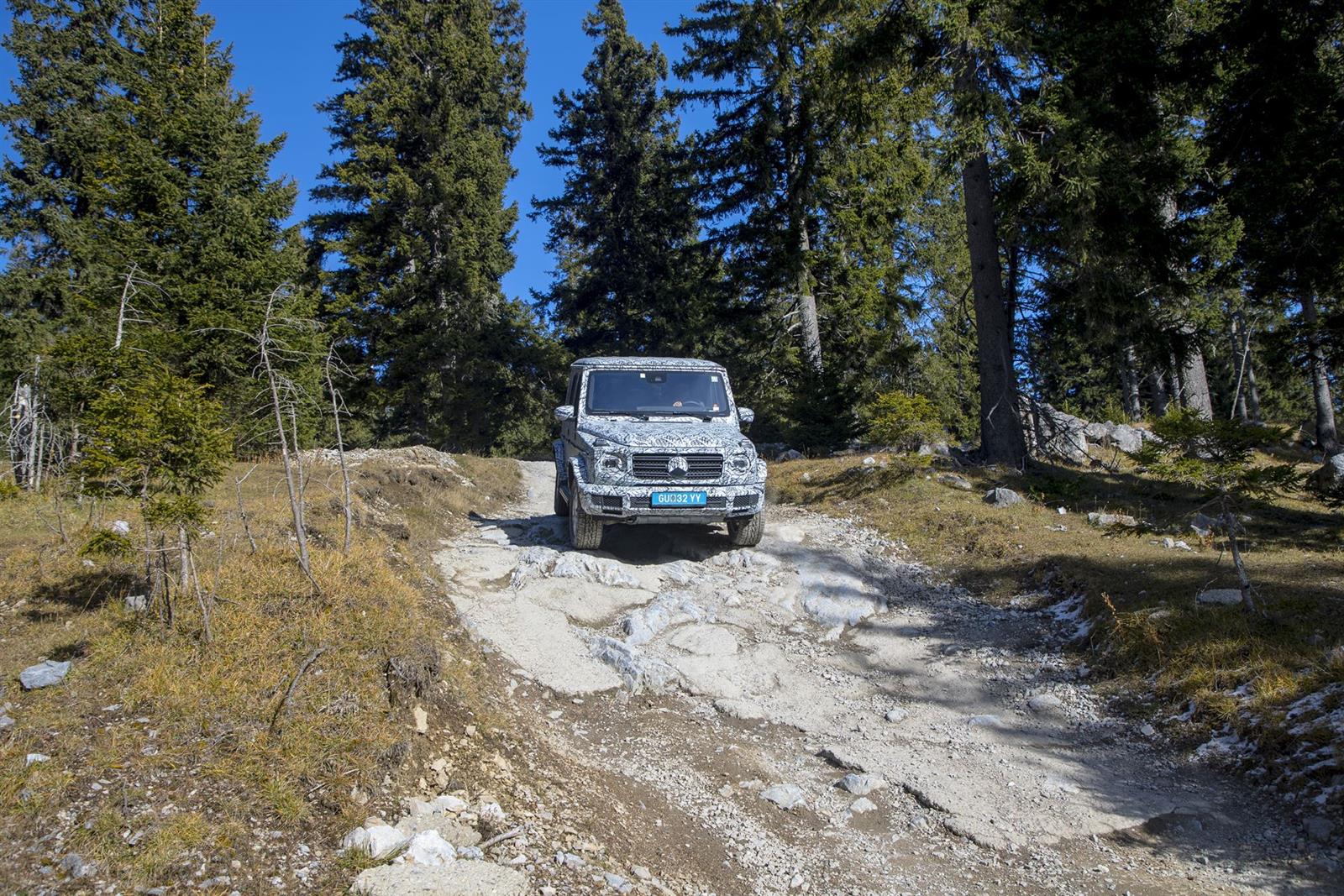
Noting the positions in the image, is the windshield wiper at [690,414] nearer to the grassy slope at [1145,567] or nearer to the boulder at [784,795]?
the grassy slope at [1145,567]

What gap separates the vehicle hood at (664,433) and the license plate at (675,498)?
55 centimetres

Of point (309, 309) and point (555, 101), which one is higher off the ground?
point (555, 101)

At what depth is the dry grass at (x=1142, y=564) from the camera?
628 centimetres

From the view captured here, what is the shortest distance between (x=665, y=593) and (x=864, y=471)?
6720 millimetres

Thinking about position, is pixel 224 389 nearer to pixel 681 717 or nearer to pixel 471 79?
pixel 681 717

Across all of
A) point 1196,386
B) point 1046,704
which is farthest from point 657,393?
point 1196,386

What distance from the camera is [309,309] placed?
1741 centimetres

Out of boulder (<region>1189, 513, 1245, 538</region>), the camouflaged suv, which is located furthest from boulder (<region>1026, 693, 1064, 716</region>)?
boulder (<region>1189, 513, 1245, 538</region>)

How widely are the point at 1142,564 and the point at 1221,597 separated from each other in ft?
5.21

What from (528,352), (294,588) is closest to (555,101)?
(528,352)

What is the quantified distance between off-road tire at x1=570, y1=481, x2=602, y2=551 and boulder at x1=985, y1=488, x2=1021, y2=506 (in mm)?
6341

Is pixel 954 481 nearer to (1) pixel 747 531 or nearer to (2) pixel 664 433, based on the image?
(1) pixel 747 531

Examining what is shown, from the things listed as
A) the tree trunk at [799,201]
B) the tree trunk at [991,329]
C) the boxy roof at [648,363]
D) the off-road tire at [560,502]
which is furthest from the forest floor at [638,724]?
the tree trunk at [799,201]

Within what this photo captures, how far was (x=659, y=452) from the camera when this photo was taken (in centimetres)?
952
